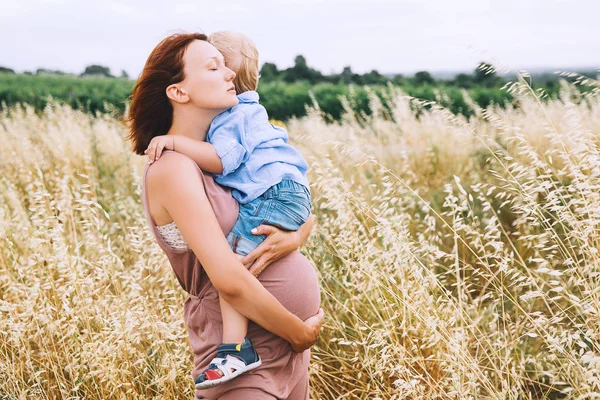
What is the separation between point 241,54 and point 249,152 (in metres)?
0.47

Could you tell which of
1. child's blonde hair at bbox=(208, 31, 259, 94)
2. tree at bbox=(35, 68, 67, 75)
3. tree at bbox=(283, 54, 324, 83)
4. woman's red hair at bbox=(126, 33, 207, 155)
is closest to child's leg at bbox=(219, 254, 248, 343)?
woman's red hair at bbox=(126, 33, 207, 155)

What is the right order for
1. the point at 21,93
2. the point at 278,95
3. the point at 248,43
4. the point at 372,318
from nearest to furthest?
1. the point at 248,43
2. the point at 372,318
3. the point at 21,93
4. the point at 278,95

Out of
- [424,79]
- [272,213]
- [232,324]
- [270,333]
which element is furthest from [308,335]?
[424,79]

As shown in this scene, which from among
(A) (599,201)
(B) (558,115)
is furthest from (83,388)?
(B) (558,115)

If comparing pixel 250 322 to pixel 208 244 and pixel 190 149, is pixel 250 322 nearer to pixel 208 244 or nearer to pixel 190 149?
pixel 208 244

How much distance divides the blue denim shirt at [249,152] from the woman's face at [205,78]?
0.28 feet

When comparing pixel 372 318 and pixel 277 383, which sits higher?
pixel 277 383

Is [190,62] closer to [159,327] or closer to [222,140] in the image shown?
[222,140]

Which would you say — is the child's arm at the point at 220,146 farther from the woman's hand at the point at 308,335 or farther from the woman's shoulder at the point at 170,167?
the woman's hand at the point at 308,335

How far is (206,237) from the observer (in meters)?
1.59

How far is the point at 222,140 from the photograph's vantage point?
177 cm

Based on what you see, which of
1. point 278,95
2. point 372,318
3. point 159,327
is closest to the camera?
point 159,327

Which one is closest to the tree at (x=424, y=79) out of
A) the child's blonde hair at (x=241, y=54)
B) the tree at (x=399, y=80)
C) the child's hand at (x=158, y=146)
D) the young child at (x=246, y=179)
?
the tree at (x=399, y=80)

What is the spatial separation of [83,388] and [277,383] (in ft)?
4.91
